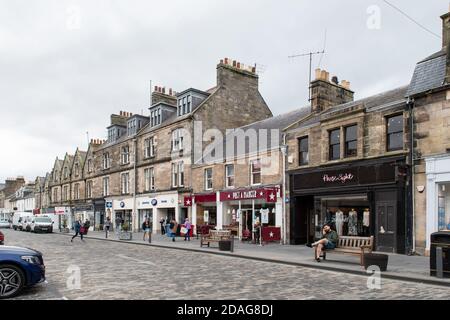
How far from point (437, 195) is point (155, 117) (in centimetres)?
2850

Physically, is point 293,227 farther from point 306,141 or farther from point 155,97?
point 155,97

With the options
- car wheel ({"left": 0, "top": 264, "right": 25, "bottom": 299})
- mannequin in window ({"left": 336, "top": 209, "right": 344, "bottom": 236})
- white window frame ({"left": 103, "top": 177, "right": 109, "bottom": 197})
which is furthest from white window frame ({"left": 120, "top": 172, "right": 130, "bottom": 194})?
car wheel ({"left": 0, "top": 264, "right": 25, "bottom": 299})

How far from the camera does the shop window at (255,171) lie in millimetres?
26453

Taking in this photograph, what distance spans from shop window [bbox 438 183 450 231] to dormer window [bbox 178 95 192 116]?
22224 mm

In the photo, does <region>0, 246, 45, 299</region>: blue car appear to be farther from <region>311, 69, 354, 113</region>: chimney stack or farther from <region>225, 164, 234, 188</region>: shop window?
<region>225, 164, 234, 188</region>: shop window

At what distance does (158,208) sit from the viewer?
38.0m

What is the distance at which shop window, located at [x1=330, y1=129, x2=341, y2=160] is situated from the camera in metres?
21.6

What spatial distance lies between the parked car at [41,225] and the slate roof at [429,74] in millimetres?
37243

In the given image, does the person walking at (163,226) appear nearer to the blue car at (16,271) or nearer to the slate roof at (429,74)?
the slate roof at (429,74)

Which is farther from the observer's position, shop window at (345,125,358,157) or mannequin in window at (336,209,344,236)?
mannequin in window at (336,209,344,236)

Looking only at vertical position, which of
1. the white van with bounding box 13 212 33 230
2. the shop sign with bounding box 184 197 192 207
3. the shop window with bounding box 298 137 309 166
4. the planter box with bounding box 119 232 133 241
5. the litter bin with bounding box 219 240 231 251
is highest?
the shop window with bounding box 298 137 309 166

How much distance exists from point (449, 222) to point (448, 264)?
612 cm

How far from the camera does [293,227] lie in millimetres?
23516

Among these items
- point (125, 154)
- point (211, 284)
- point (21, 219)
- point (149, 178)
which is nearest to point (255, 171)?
point (149, 178)
